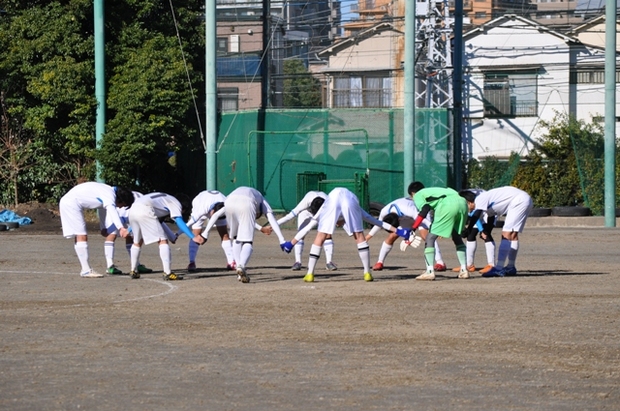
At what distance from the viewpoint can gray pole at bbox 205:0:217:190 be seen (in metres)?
31.8

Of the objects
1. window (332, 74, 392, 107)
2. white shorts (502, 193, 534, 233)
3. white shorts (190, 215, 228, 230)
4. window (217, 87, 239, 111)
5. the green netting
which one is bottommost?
white shorts (190, 215, 228, 230)

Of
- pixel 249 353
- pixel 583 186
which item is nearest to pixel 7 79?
pixel 583 186

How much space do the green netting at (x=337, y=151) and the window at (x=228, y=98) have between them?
755 cm

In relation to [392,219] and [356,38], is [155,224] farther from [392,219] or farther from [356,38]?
[356,38]

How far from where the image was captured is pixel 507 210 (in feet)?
59.0

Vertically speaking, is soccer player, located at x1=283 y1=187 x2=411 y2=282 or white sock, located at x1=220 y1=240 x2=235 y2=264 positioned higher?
soccer player, located at x1=283 y1=187 x2=411 y2=282

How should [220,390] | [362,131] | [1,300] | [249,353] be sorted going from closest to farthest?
1. [220,390]
2. [249,353]
3. [1,300]
4. [362,131]

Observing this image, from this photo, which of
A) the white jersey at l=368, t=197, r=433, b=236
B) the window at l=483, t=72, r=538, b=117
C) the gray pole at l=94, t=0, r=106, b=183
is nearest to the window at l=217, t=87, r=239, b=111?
the gray pole at l=94, t=0, r=106, b=183

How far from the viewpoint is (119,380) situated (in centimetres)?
856

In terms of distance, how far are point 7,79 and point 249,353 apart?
27482mm

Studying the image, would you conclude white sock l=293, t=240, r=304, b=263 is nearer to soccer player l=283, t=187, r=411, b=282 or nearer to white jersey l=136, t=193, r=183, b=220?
soccer player l=283, t=187, r=411, b=282

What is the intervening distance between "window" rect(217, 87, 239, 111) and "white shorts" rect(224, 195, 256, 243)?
2433 centimetres

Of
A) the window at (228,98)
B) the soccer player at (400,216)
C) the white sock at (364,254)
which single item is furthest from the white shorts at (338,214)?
the window at (228,98)

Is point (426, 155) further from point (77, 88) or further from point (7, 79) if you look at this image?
point (7, 79)
